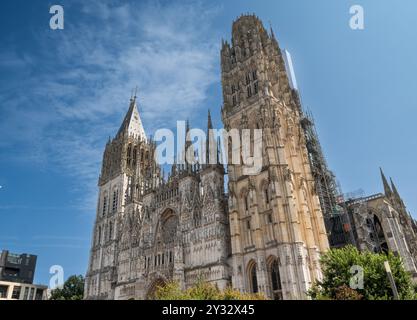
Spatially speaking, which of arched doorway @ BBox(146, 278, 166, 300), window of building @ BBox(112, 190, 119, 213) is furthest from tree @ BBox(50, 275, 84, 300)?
arched doorway @ BBox(146, 278, 166, 300)

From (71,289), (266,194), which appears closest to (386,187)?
(266,194)

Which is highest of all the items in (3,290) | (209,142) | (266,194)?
(209,142)

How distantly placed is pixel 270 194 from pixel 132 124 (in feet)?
137

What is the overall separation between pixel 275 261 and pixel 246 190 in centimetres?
914

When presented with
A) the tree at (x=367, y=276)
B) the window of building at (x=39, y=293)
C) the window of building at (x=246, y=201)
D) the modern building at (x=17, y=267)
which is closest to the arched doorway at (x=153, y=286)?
the window of building at (x=246, y=201)

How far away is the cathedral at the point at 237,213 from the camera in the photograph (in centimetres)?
3572

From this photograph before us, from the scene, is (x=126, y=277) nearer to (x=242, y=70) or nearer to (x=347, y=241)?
(x=347, y=241)

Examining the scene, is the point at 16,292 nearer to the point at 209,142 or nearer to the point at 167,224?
the point at 167,224

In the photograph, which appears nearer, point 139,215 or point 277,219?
point 277,219

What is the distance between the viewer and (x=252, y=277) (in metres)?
36.6

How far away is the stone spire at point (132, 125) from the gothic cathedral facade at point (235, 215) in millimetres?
11171
